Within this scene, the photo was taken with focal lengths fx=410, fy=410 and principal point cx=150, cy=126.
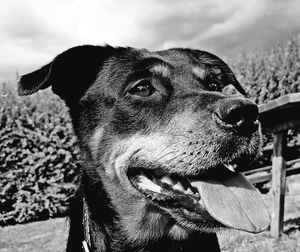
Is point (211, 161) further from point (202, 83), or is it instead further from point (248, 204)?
point (202, 83)

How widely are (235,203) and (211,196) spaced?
17cm

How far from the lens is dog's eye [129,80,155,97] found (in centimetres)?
332

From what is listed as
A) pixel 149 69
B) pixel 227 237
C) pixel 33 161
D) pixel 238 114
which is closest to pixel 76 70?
pixel 149 69

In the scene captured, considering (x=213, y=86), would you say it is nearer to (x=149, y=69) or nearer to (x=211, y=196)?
(x=149, y=69)

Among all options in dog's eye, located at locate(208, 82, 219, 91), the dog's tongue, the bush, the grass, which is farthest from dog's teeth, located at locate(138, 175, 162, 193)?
the bush

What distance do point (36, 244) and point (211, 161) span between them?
18.2 ft

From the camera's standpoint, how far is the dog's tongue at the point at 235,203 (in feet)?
8.70

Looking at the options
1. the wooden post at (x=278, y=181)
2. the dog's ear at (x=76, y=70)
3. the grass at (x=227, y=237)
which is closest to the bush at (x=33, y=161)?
the grass at (x=227, y=237)

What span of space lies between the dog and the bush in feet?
18.4

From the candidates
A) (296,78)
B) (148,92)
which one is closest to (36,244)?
(148,92)

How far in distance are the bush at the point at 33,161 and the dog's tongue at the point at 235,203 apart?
648 cm

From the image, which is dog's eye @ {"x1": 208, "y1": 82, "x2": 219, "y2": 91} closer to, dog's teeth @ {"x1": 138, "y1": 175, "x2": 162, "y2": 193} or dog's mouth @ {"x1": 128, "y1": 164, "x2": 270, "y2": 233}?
dog's mouth @ {"x1": 128, "y1": 164, "x2": 270, "y2": 233}

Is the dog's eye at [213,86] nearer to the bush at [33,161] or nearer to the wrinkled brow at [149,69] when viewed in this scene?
the wrinkled brow at [149,69]

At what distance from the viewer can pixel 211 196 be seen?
2762mm
